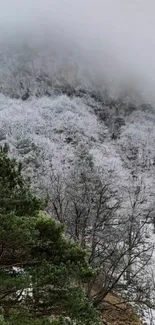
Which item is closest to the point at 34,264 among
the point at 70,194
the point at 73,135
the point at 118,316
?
the point at 118,316

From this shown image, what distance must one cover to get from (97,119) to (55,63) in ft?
75.0

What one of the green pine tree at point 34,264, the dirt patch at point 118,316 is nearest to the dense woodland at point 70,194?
the green pine tree at point 34,264

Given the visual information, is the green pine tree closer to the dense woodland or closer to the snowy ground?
the dense woodland

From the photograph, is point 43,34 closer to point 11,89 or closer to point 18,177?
point 11,89

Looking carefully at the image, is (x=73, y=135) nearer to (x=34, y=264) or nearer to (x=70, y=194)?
(x=70, y=194)

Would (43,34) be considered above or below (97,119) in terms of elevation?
above

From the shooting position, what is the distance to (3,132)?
46.3 metres

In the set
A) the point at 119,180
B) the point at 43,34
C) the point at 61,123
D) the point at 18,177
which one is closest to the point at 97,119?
the point at 61,123

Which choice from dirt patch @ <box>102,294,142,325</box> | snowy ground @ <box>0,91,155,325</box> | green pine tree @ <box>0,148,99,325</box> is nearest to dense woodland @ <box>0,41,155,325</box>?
green pine tree @ <box>0,148,99,325</box>

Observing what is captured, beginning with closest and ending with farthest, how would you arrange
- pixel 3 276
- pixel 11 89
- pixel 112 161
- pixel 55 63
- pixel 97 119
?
pixel 3 276, pixel 112 161, pixel 97 119, pixel 11 89, pixel 55 63

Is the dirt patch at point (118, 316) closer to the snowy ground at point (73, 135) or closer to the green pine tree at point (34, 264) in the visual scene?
the green pine tree at point (34, 264)

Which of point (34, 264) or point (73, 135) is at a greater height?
point (73, 135)

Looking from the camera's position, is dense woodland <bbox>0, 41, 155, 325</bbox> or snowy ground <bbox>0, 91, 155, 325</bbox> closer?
dense woodland <bbox>0, 41, 155, 325</bbox>

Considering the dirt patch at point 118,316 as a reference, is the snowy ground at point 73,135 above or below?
above
